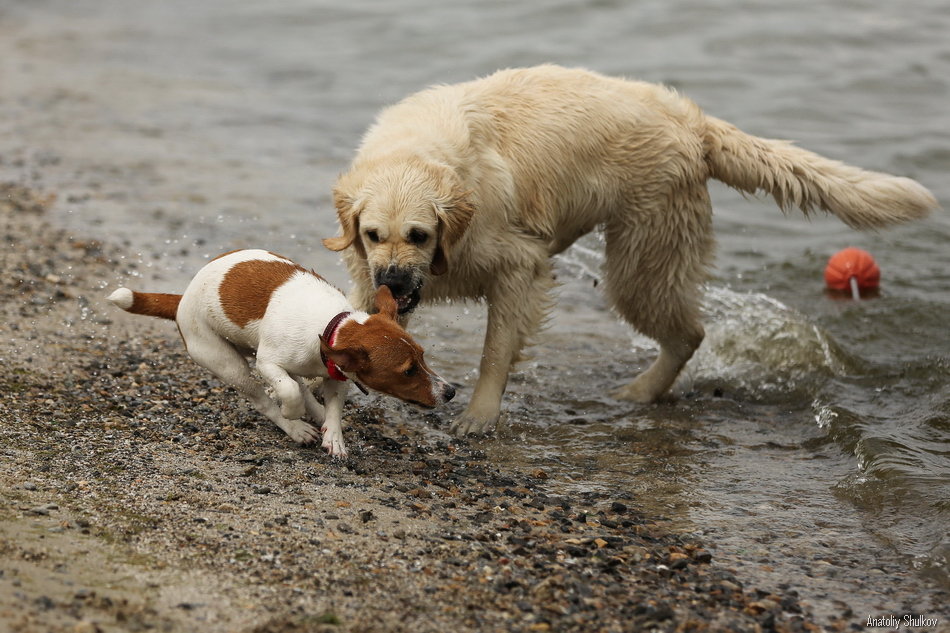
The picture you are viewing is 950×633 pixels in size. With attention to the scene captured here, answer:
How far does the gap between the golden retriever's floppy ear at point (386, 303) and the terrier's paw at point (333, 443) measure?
0.70 m

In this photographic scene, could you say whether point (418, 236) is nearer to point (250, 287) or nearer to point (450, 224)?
point (450, 224)

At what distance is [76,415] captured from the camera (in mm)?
5559

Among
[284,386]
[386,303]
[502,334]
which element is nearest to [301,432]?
[284,386]

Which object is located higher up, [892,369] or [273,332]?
[273,332]

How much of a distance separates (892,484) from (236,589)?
363cm

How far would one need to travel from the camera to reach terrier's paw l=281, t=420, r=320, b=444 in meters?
5.55

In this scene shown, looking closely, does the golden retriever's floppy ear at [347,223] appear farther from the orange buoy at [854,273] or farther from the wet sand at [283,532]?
the orange buoy at [854,273]

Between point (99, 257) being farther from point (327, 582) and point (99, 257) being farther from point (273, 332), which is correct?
point (327, 582)

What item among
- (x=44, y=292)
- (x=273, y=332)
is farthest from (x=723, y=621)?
(x=44, y=292)

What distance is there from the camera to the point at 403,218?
5.70 metres

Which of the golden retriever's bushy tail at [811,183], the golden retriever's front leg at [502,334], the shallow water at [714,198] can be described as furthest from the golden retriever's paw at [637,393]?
the golden retriever's bushy tail at [811,183]

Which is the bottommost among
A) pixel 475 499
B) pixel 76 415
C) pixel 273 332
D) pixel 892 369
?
pixel 892 369
